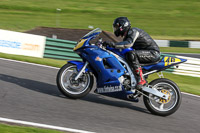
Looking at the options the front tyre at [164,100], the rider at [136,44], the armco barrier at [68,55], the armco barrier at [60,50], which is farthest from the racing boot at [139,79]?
the armco barrier at [60,50]

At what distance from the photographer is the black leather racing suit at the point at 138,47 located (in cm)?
629

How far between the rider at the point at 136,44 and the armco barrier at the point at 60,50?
7.71 m

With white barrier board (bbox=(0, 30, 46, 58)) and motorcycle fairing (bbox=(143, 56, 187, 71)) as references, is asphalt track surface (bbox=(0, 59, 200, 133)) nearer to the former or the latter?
motorcycle fairing (bbox=(143, 56, 187, 71))

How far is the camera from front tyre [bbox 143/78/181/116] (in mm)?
6367

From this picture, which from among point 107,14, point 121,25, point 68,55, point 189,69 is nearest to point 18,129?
point 121,25

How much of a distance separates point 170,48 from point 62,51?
12.9 metres

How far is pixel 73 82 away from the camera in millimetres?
6574

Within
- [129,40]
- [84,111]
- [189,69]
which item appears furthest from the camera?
[189,69]

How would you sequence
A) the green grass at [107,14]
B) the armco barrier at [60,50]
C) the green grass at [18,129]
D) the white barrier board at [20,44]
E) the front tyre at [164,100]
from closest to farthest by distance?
the green grass at [18,129] → the front tyre at [164,100] → the white barrier board at [20,44] → the armco barrier at [60,50] → the green grass at [107,14]

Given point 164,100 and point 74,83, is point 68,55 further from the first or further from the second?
point 164,100

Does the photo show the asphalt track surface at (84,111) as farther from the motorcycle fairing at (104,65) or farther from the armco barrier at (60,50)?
the armco barrier at (60,50)

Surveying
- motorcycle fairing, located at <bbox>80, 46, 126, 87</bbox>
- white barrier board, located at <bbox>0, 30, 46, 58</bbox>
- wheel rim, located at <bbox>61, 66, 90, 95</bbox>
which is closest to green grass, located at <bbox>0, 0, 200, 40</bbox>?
white barrier board, located at <bbox>0, 30, 46, 58</bbox>

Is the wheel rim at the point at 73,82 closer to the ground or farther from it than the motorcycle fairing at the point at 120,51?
closer to the ground

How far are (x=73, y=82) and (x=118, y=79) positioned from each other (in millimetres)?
903
